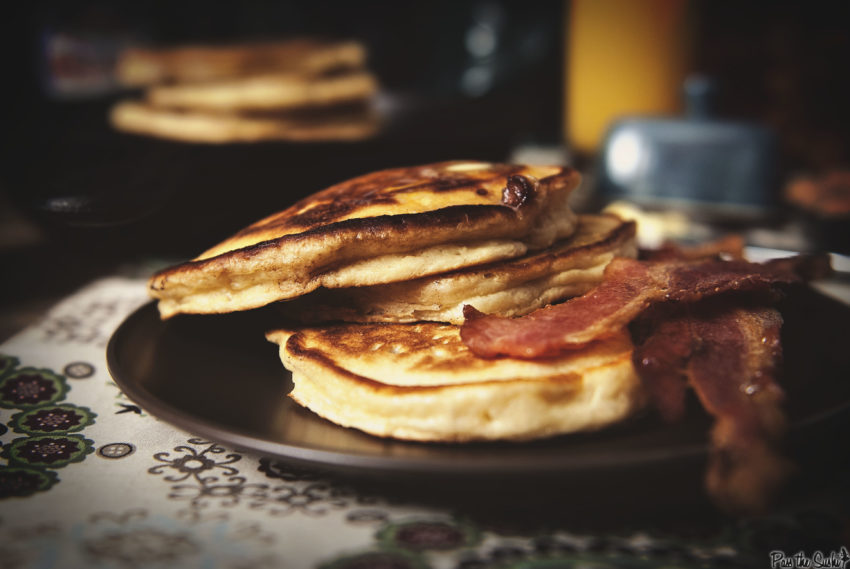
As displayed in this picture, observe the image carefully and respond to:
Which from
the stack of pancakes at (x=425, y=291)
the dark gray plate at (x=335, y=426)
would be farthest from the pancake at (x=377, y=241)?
the dark gray plate at (x=335, y=426)

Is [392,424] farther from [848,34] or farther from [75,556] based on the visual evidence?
[848,34]

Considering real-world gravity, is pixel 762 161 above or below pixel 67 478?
above

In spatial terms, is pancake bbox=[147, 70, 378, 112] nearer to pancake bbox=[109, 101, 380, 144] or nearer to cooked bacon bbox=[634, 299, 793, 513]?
pancake bbox=[109, 101, 380, 144]

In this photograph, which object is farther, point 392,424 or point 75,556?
point 392,424

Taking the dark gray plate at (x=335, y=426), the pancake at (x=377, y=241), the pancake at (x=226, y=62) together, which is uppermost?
the pancake at (x=226, y=62)

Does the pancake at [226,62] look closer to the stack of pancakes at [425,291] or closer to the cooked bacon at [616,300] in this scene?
the stack of pancakes at [425,291]

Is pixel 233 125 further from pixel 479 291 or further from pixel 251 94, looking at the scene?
pixel 479 291

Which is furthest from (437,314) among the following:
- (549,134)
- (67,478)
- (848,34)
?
(549,134)

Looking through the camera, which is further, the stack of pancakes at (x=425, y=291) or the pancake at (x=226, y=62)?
the pancake at (x=226, y=62)
